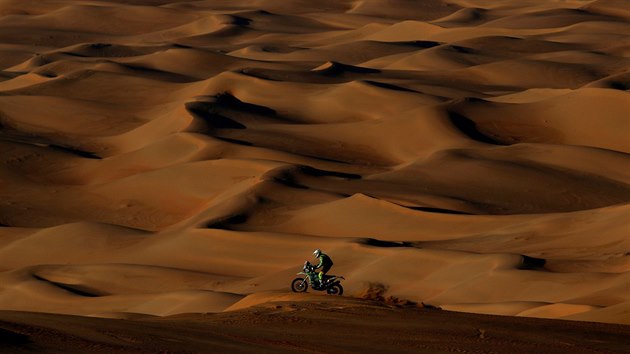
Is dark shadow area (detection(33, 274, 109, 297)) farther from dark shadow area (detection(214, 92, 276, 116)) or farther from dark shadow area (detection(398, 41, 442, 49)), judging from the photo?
dark shadow area (detection(398, 41, 442, 49))

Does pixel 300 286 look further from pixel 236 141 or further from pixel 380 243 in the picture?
pixel 236 141

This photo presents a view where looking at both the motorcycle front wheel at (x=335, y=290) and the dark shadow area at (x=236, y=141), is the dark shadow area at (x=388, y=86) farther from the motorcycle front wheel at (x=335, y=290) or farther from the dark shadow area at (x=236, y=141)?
the motorcycle front wheel at (x=335, y=290)

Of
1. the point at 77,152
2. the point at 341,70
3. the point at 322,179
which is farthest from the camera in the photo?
the point at 341,70

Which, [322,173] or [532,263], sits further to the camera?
[322,173]

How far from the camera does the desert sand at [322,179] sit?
14.5 metres

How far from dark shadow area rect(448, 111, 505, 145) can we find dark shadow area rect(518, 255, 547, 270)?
11682 millimetres

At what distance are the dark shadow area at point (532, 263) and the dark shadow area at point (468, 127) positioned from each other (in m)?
11.7

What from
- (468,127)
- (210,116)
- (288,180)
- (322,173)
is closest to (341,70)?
(210,116)

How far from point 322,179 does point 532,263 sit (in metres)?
8.12

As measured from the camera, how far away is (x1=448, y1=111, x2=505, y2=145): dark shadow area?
26.8 m

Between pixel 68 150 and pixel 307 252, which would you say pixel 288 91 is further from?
pixel 307 252

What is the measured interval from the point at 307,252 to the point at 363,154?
29.2 ft

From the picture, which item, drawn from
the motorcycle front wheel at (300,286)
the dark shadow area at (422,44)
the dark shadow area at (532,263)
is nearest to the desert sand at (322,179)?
the dark shadow area at (532,263)

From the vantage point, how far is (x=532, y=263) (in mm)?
14852
